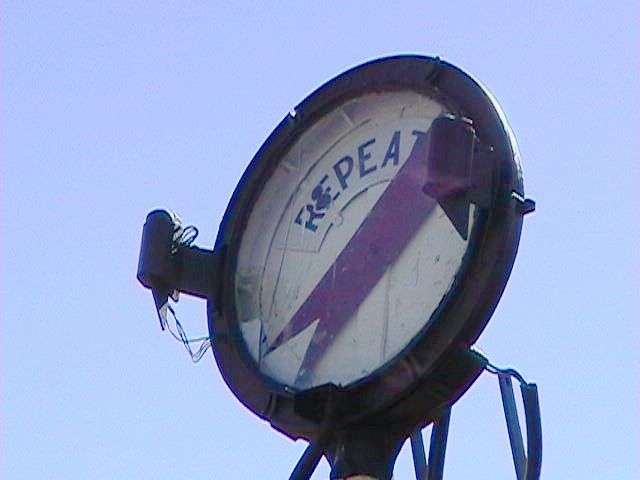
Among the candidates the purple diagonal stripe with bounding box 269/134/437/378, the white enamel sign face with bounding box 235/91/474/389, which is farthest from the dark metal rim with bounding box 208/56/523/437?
the purple diagonal stripe with bounding box 269/134/437/378

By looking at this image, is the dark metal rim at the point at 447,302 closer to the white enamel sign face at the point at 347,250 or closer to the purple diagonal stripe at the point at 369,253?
the white enamel sign face at the point at 347,250

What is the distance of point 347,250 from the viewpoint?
8.98 meters

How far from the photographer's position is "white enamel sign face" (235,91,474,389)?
870 cm

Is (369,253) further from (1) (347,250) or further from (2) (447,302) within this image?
(2) (447,302)

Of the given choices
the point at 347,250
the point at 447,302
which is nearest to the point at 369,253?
the point at 347,250

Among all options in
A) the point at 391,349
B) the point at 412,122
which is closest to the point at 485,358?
the point at 391,349

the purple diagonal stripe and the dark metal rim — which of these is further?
the purple diagonal stripe

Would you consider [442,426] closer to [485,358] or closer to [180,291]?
[485,358]

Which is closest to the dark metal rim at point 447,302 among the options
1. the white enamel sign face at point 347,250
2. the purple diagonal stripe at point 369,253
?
the white enamel sign face at point 347,250

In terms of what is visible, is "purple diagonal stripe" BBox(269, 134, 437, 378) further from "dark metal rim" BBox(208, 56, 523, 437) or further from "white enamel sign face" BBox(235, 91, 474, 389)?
"dark metal rim" BBox(208, 56, 523, 437)

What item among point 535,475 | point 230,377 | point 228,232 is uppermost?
point 228,232

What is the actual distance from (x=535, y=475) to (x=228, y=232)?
159 cm

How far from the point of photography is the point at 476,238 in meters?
8.52

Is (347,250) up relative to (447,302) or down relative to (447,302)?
up
